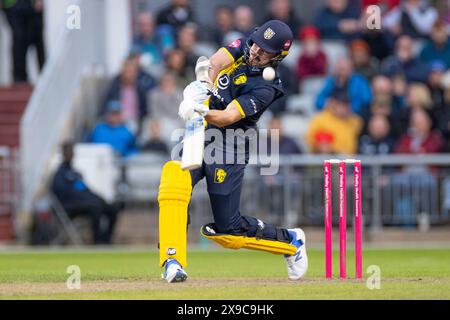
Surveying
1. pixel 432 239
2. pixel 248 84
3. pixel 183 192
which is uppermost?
pixel 248 84

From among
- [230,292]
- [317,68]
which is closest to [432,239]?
[317,68]

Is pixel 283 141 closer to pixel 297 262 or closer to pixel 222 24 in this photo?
pixel 222 24

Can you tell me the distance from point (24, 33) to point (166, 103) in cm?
313

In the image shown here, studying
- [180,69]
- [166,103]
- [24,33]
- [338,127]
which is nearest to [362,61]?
[338,127]

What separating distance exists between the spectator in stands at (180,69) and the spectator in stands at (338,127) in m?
2.44

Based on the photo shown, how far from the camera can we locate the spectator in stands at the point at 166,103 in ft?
72.1

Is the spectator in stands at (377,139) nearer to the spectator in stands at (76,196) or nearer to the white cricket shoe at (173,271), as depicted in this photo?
the spectator in stands at (76,196)

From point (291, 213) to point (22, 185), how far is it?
177 inches

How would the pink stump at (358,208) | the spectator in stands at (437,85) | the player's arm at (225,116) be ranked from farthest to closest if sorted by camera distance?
the spectator in stands at (437,85), the pink stump at (358,208), the player's arm at (225,116)

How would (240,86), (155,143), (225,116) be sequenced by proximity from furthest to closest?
(155,143), (240,86), (225,116)

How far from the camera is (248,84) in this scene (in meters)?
11.7

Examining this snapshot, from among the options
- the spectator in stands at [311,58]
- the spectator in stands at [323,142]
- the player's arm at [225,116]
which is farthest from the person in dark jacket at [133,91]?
the player's arm at [225,116]

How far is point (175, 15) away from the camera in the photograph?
23.5 m
